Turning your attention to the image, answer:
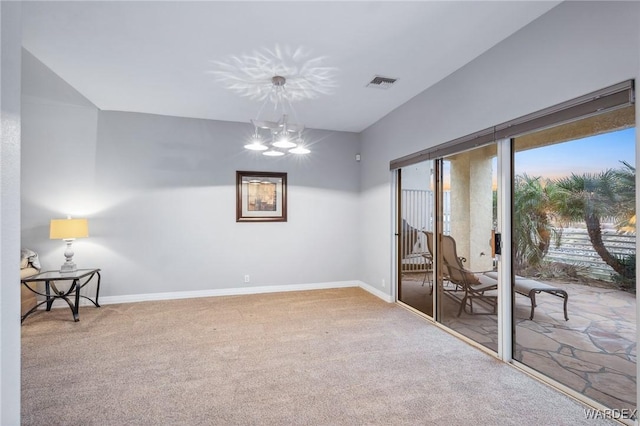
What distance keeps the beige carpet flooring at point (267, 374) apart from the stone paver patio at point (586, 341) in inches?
7.9

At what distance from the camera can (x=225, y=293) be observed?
491 cm

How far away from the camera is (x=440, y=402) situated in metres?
2.17

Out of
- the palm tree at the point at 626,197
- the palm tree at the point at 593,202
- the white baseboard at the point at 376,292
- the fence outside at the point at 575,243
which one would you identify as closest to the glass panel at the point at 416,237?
the fence outside at the point at 575,243

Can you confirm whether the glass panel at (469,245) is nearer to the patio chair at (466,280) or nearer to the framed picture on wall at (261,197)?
the patio chair at (466,280)

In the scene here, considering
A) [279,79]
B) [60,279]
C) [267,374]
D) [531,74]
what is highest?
[279,79]

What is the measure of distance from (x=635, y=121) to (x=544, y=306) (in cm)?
148

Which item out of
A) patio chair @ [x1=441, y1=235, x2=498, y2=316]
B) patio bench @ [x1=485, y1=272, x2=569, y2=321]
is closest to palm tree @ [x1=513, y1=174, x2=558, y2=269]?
patio bench @ [x1=485, y1=272, x2=569, y2=321]

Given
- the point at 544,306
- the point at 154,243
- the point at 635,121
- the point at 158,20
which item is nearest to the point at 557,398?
the point at 544,306

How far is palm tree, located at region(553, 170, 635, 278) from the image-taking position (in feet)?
6.72

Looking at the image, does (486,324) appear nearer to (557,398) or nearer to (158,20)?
(557,398)

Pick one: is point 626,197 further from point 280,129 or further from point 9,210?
point 9,210

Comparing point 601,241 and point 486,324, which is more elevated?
point 601,241

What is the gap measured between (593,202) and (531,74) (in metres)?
1.08

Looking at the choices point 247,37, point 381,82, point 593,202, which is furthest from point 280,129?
point 593,202
